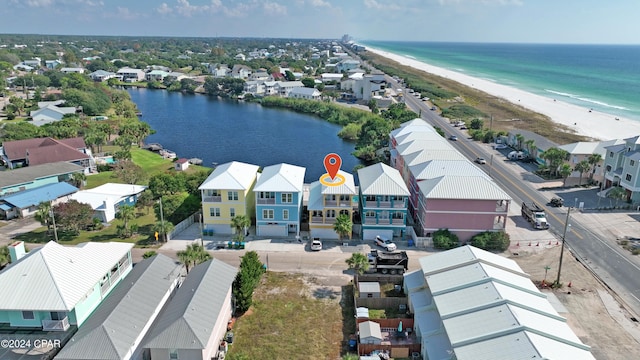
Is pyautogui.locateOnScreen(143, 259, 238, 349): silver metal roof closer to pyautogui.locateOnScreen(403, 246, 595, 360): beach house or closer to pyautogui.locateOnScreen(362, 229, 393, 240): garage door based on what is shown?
pyautogui.locateOnScreen(403, 246, 595, 360): beach house

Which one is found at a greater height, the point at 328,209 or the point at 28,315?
the point at 328,209

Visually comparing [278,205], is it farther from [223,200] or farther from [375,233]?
[375,233]

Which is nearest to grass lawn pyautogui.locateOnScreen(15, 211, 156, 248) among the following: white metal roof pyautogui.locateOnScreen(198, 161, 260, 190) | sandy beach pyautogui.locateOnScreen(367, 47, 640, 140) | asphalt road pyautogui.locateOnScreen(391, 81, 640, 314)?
white metal roof pyautogui.locateOnScreen(198, 161, 260, 190)

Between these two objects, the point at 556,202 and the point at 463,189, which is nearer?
the point at 463,189

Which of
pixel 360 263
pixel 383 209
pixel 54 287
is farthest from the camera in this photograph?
pixel 383 209

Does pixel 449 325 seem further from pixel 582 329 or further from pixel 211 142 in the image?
pixel 211 142

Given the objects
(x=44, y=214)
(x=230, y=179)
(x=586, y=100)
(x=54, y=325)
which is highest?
(x=586, y=100)

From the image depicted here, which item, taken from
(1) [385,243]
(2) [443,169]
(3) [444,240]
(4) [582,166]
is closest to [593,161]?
(4) [582,166]

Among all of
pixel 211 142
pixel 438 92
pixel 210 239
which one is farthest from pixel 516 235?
pixel 438 92
